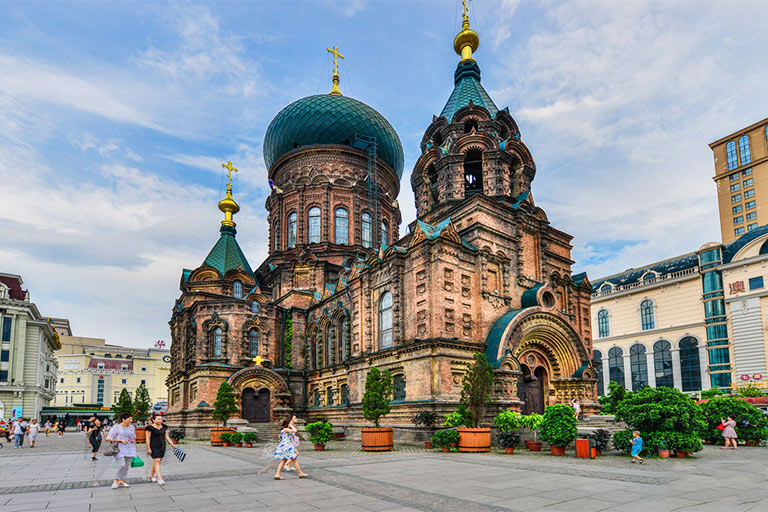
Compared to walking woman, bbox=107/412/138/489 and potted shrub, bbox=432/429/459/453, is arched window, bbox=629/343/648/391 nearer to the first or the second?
potted shrub, bbox=432/429/459/453

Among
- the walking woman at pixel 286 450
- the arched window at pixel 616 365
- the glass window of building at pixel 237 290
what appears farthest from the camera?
the arched window at pixel 616 365

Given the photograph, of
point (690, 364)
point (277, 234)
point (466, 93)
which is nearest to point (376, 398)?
point (466, 93)

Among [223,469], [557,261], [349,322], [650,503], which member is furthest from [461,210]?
[650,503]

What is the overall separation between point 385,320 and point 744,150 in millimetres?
77418

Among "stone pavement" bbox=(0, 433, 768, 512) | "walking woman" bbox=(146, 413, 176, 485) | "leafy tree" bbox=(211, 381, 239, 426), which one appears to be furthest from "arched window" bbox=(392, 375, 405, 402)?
"walking woman" bbox=(146, 413, 176, 485)

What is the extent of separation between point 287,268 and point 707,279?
4033 centimetres

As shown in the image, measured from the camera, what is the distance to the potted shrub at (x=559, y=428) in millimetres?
17234

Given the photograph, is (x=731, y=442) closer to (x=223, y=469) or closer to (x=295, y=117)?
(x=223, y=469)

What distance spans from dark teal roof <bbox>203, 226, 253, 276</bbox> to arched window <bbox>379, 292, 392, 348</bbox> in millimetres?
17582

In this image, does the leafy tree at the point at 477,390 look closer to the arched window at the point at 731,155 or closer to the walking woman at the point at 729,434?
the walking woman at the point at 729,434

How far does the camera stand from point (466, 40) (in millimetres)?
36062

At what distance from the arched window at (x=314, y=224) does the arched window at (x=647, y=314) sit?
37.5 m

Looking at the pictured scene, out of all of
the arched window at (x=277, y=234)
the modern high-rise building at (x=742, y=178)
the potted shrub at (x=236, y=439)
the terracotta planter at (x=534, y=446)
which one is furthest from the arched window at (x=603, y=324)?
the potted shrub at (x=236, y=439)

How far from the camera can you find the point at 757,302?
161 feet
